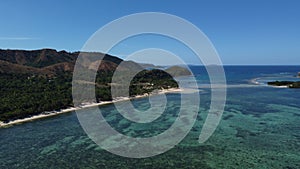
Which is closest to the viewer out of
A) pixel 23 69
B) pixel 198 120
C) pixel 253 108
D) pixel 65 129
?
pixel 65 129

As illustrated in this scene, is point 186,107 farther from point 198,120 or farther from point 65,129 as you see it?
point 65,129

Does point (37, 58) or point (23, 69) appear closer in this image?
point (23, 69)

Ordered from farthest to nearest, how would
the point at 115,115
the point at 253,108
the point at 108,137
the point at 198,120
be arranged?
the point at 253,108, the point at 115,115, the point at 198,120, the point at 108,137

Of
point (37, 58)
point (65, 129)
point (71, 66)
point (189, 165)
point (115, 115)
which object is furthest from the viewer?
point (37, 58)

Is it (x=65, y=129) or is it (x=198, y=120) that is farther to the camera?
(x=198, y=120)

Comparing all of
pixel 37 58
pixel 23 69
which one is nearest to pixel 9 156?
pixel 23 69

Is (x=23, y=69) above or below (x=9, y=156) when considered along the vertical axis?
above

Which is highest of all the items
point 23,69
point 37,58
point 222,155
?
point 37,58

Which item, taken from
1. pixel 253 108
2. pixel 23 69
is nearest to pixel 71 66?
pixel 23 69

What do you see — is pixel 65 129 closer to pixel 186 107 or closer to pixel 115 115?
pixel 115 115
